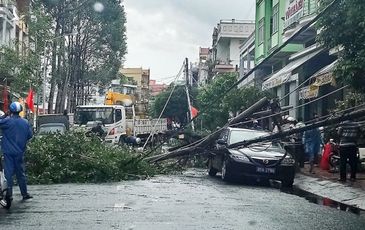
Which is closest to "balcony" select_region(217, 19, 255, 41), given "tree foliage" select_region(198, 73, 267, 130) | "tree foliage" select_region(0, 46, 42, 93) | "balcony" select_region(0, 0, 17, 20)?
"tree foliage" select_region(198, 73, 267, 130)

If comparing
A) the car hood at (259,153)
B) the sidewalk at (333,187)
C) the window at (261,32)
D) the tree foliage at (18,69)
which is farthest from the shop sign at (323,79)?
the tree foliage at (18,69)

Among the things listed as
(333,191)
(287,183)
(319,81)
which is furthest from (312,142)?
(333,191)

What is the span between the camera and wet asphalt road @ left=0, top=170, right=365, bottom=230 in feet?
29.6

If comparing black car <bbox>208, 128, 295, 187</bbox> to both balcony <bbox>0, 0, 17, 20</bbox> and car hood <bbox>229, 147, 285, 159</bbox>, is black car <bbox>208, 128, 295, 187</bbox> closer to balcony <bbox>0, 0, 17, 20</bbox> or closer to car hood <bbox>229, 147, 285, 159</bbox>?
car hood <bbox>229, 147, 285, 159</bbox>

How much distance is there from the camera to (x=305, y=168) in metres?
22.6

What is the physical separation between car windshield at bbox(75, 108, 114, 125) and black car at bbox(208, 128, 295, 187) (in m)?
17.4

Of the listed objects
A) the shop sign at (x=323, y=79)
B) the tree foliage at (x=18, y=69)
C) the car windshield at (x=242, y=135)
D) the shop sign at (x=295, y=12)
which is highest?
the shop sign at (x=295, y=12)

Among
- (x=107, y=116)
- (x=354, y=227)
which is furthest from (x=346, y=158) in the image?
(x=107, y=116)

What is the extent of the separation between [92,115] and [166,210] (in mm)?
24634

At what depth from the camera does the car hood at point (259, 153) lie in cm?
1703

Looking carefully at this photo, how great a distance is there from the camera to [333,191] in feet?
51.0

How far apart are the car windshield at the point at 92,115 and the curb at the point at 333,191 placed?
17.4 metres

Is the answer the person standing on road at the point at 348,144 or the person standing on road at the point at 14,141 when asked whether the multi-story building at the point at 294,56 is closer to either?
the person standing on road at the point at 348,144

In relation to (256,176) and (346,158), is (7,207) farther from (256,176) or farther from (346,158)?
(346,158)
